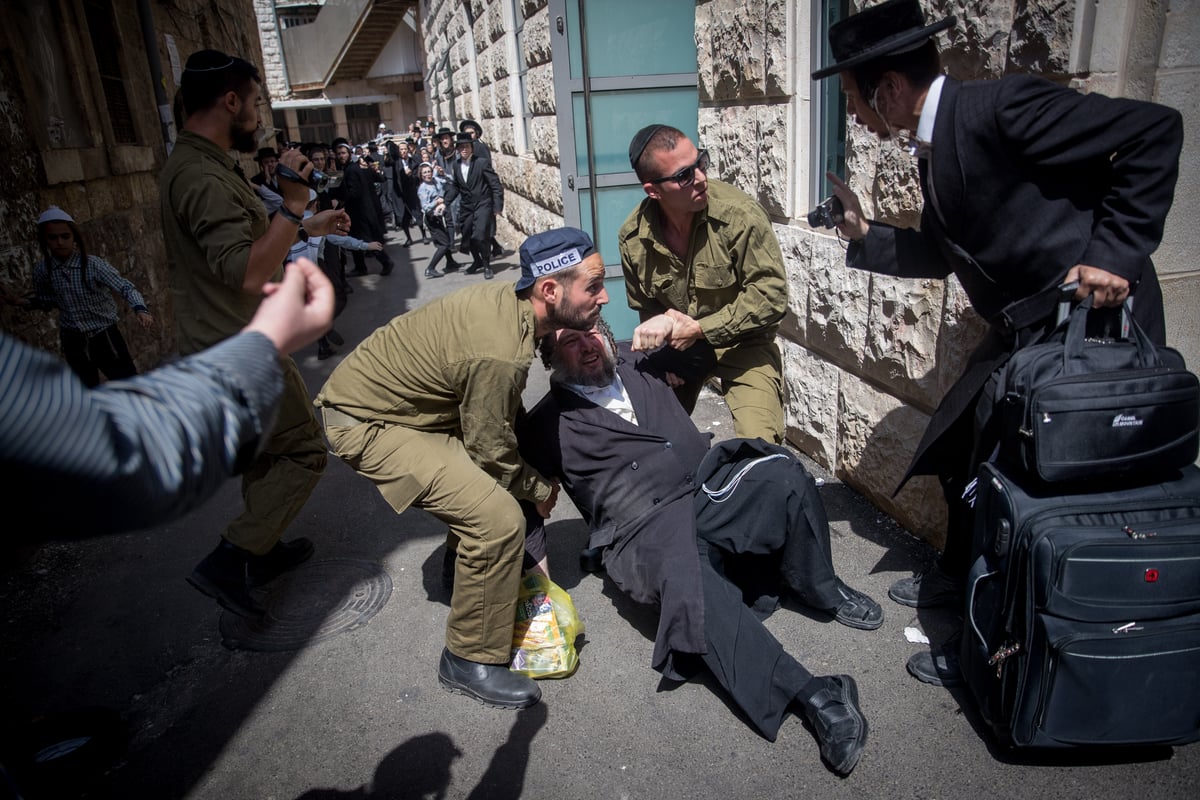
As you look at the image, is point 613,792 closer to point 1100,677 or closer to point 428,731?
point 428,731

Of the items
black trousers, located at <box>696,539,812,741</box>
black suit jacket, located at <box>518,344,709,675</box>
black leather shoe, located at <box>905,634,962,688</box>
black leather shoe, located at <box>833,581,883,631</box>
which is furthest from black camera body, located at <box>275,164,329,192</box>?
black leather shoe, located at <box>905,634,962,688</box>

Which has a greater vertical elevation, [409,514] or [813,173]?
[813,173]

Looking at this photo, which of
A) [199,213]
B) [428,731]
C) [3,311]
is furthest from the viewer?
[3,311]

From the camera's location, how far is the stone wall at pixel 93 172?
5.14 metres

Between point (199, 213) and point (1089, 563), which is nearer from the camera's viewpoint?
point (1089, 563)

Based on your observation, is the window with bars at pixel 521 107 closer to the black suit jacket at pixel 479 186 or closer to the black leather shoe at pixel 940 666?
the black suit jacket at pixel 479 186

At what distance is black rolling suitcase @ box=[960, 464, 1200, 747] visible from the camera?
2002 millimetres

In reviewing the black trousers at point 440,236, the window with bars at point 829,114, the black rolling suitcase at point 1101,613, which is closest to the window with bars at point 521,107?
the black trousers at point 440,236

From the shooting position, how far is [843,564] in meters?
3.42

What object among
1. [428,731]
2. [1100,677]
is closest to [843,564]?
[1100,677]

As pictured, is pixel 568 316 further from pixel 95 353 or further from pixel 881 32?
pixel 95 353

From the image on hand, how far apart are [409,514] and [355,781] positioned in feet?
6.32

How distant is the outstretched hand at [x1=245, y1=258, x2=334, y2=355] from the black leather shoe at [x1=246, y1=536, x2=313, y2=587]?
239 cm

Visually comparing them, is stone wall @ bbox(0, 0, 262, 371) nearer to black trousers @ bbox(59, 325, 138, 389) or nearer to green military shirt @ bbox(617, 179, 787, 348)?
black trousers @ bbox(59, 325, 138, 389)
